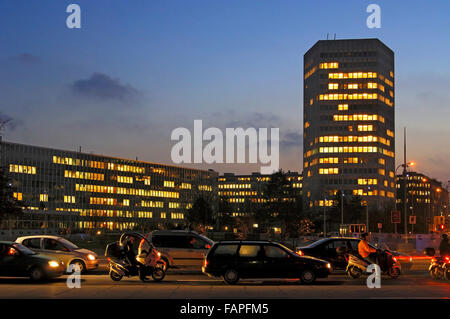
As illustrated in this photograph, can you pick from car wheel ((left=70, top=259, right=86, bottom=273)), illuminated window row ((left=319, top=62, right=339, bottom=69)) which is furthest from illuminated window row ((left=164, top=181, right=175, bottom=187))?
car wheel ((left=70, top=259, right=86, bottom=273))

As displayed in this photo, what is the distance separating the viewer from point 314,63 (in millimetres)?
179500

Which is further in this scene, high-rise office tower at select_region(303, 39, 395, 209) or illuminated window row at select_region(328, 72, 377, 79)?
illuminated window row at select_region(328, 72, 377, 79)

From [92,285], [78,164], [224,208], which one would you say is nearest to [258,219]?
[224,208]

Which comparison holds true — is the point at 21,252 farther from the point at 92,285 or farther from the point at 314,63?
the point at 314,63

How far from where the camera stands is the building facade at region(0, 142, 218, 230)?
436 ft

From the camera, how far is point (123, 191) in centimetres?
15788

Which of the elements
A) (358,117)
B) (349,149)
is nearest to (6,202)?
(349,149)

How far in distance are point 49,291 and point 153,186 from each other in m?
149

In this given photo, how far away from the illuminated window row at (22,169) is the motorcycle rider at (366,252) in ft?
388

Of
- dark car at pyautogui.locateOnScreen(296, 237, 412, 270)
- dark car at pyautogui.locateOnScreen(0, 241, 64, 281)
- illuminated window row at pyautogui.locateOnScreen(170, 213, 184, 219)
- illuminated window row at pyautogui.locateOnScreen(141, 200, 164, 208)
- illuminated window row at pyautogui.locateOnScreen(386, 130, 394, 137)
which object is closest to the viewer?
dark car at pyautogui.locateOnScreen(0, 241, 64, 281)

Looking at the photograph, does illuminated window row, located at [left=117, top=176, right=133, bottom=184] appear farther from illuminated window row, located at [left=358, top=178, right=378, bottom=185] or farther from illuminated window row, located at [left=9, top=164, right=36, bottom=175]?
illuminated window row, located at [left=358, top=178, right=378, bottom=185]

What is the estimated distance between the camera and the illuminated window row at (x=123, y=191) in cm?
14825

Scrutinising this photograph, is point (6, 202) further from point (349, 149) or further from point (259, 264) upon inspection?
point (349, 149)

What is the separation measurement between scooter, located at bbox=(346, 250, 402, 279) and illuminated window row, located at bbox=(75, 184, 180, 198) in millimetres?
130477
